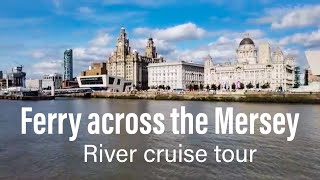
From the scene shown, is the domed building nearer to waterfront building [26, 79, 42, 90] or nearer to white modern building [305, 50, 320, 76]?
white modern building [305, 50, 320, 76]

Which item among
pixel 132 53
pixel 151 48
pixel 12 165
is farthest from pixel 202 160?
pixel 151 48

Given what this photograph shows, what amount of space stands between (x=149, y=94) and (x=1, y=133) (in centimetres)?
7236

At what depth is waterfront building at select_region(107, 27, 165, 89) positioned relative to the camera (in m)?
148

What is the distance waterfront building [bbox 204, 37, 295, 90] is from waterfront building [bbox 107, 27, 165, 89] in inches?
1087

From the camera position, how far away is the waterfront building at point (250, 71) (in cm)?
11656

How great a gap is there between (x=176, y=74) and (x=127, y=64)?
78.1 ft

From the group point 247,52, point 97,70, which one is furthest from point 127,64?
point 247,52

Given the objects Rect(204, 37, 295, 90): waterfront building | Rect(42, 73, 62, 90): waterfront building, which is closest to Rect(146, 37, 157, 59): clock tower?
Rect(204, 37, 295, 90): waterfront building

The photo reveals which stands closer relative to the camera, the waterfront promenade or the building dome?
the waterfront promenade

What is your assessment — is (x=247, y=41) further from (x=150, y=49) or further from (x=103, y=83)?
(x=103, y=83)

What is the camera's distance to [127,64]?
149 meters

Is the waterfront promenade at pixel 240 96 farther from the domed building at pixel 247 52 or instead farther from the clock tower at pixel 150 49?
the clock tower at pixel 150 49

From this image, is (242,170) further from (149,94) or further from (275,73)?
(275,73)

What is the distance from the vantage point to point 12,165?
14.3 metres
